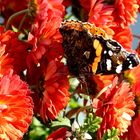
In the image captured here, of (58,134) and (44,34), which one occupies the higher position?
(44,34)

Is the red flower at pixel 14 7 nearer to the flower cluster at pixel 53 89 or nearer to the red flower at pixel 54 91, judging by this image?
the flower cluster at pixel 53 89

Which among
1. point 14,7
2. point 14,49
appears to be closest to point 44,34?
point 14,49

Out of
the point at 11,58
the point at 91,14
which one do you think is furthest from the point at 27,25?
the point at 11,58

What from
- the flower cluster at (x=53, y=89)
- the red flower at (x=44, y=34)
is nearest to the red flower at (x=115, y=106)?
the flower cluster at (x=53, y=89)

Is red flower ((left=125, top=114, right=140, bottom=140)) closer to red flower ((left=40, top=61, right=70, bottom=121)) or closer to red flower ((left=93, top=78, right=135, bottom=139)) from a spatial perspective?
red flower ((left=93, top=78, right=135, bottom=139))

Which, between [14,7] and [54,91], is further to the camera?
[14,7]

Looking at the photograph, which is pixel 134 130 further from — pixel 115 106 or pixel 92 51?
pixel 92 51
